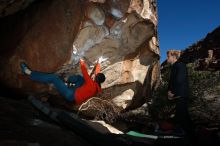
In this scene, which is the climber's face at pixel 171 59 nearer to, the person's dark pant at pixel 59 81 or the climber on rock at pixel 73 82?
the climber on rock at pixel 73 82

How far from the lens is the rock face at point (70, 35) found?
7484 millimetres

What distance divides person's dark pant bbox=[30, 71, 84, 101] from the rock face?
0.58 feet

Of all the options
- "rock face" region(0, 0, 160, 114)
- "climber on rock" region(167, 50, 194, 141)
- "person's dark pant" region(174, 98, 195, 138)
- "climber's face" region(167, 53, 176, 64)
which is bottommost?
"person's dark pant" region(174, 98, 195, 138)

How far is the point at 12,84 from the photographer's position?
770 cm

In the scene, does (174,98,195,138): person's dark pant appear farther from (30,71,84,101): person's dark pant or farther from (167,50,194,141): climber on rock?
(30,71,84,101): person's dark pant

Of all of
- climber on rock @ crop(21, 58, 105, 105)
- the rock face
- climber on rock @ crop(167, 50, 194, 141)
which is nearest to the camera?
climber on rock @ crop(167, 50, 194, 141)

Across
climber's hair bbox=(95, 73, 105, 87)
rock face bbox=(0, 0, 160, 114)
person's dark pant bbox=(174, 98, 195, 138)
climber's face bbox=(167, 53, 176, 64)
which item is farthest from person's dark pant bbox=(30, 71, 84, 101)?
person's dark pant bbox=(174, 98, 195, 138)

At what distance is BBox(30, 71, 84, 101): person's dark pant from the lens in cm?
734

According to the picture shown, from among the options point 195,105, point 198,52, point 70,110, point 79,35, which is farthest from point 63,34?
point 198,52

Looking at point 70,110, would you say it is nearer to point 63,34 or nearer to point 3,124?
point 63,34

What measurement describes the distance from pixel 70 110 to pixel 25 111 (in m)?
1.89

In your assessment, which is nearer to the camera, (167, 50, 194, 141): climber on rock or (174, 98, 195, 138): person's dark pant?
(174, 98, 195, 138): person's dark pant

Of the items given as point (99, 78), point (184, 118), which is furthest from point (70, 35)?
point (184, 118)

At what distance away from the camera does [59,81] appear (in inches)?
291
